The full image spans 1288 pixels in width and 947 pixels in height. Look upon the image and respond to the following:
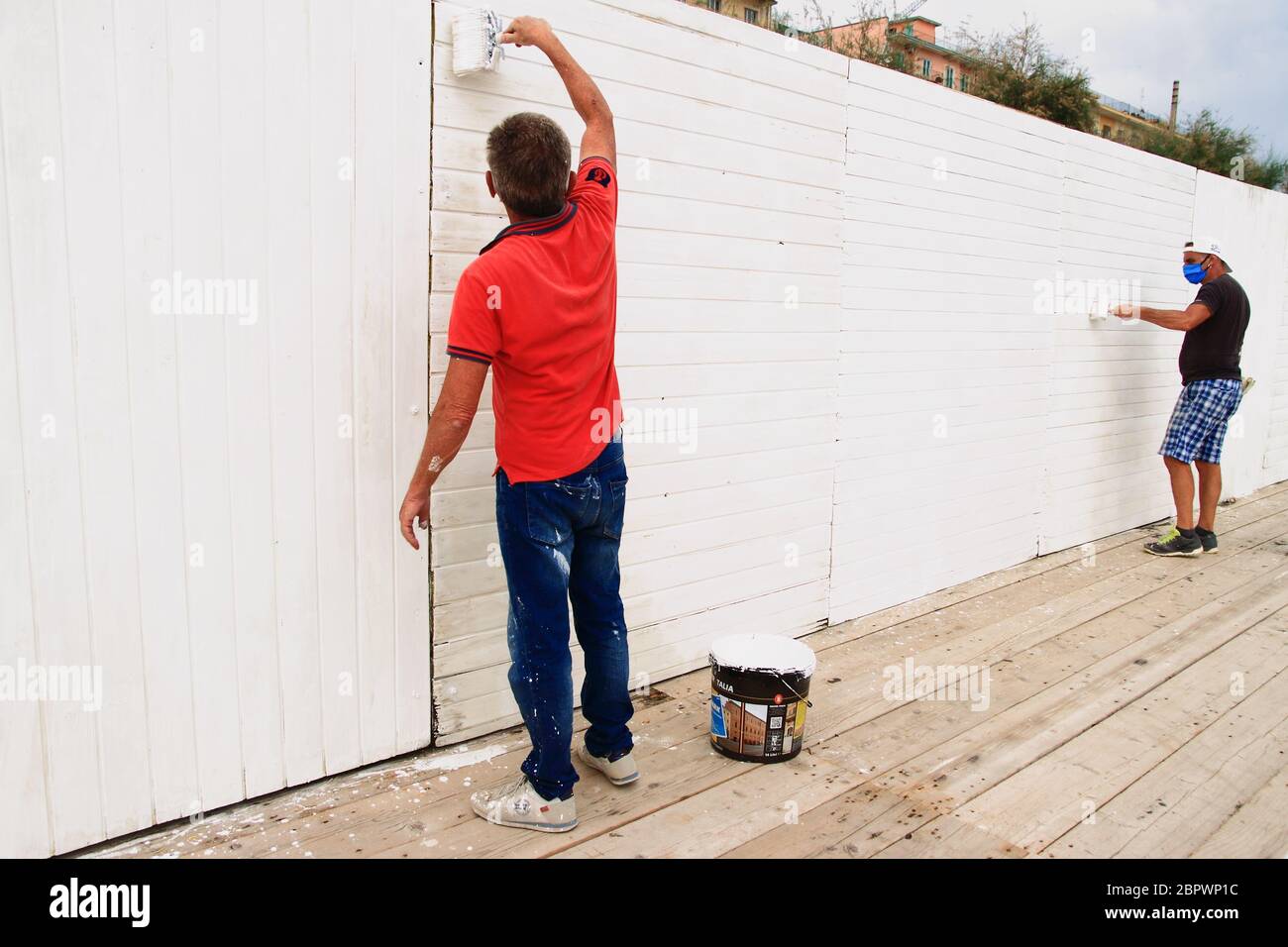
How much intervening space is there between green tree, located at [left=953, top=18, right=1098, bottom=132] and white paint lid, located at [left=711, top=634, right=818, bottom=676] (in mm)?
13300

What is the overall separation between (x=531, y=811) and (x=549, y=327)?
4.39 ft

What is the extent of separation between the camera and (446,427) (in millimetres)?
2461

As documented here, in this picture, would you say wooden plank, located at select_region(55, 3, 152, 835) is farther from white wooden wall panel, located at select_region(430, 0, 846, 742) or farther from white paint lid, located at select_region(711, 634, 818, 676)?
white paint lid, located at select_region(711, 634, 818, 676)

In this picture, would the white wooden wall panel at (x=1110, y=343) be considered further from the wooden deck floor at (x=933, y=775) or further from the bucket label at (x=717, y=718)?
the bucket label at (x=717, y=718)

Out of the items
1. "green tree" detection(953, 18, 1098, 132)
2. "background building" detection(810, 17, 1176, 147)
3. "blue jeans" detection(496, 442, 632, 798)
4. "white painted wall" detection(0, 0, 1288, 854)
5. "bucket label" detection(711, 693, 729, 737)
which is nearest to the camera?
"white painted wall" detection(0, 0, 1288, 854)

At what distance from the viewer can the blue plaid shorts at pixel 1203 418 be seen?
5.93 metres

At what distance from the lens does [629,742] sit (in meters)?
2.96

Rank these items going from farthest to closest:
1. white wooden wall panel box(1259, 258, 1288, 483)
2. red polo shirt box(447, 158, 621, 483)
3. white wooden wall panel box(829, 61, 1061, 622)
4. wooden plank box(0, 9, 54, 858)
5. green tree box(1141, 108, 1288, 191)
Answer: green tree box(1141, 108, 1288, 191)
white wooden wall panel box(1259, 258, 1288, 483)
white wooden wall panel box(829, 61, 1061, 622)
red polo shirt box(447, 158, 621, 483)
wooden plank box(0, 9, 54, 858)

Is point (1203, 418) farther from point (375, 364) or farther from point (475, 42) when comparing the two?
point (375, 364)

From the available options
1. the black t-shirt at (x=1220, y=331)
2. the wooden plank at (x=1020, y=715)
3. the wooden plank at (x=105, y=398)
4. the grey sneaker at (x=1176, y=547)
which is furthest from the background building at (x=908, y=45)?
the wooden plank at (x=105, y=398)

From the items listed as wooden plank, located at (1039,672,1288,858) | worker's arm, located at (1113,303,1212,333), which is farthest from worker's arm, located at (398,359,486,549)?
worker's arm, located at (1113,303,1212,333)

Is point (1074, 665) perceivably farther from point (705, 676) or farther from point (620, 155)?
point (620, 155)

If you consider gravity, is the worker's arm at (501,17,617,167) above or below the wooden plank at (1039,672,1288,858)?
above

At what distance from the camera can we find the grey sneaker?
593cm
